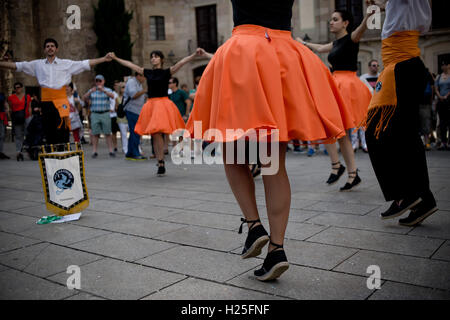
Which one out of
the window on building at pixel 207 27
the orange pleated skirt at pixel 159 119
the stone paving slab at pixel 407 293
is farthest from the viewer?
the window on building at pixel 207 27

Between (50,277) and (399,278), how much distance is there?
2079mm

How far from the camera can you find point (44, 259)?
316 cm

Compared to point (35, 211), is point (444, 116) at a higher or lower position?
higher

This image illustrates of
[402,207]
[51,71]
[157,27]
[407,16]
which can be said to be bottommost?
[402,207]

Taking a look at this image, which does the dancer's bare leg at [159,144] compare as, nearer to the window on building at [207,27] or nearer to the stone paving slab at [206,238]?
the stone paving slab at [206,238]

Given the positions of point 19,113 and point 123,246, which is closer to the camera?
point 123,246

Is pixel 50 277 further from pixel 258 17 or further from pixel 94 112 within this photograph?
pixel 94 112

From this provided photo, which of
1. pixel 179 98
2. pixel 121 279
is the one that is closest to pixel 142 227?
pixel 121 279

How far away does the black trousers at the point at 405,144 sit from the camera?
12.1 feet

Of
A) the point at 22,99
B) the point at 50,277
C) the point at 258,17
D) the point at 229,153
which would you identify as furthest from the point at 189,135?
the point at 22,99

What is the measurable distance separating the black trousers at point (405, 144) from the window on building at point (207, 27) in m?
27.2

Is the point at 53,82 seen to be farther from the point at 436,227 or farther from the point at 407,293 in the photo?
the point at 407,293

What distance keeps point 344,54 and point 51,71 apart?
12.3 feet

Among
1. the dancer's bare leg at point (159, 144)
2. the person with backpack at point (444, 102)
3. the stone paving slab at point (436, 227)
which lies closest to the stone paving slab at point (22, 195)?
the dancer's bare leg at point (159, 144)
